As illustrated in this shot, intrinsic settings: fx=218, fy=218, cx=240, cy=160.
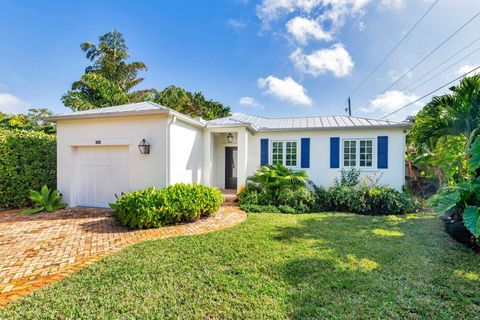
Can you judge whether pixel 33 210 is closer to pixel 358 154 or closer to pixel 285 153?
pixel 285 153

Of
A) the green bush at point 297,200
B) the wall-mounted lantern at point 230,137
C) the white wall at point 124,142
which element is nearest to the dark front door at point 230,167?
the wall-mounted lantern at point 230,137

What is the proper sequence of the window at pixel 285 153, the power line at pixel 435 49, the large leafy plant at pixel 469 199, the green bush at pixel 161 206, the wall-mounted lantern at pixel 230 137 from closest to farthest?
the large leafy plant at pixel 469 199
the green bush at pixel 161 206
the power line at pixel 435 49
the window at pixel 285 153
the wall-mounted lantern at pixel 230 137

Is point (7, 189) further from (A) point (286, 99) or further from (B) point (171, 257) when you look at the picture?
(A) point (286, 99)

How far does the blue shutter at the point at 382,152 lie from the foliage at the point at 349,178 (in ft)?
3.47

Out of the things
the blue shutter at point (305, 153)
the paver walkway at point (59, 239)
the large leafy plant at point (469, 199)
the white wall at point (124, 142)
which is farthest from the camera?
the blue shutter at point (305, 153)

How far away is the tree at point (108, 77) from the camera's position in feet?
52.9

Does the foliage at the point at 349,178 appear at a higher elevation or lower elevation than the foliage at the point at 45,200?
higher

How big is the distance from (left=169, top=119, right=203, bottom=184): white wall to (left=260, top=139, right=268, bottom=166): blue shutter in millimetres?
3058

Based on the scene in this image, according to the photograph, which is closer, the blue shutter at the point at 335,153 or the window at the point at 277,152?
the blue shutter at the point at 335,153

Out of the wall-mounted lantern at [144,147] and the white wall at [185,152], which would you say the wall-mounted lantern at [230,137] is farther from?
the wall-mounted lantern at [144,147]

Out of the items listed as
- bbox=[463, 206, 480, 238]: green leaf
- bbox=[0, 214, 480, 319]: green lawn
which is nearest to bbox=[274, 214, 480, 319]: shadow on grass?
bbox=[0, 214, 480, 319]: green lawn

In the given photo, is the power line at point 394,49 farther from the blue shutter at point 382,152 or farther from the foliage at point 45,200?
the foliage at point 45,200

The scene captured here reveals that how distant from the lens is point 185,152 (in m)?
8.60

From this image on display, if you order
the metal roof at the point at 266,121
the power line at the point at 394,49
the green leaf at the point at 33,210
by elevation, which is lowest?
the green leaf at the point at 33,210
